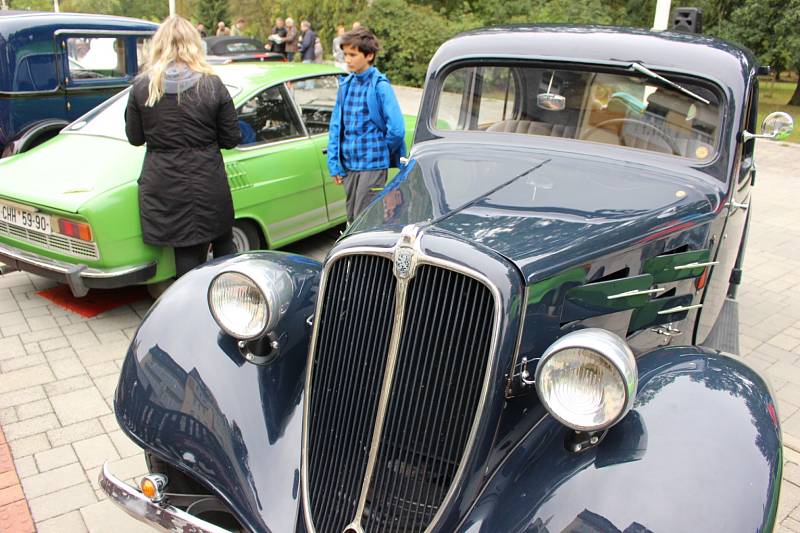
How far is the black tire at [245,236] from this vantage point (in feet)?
16.9

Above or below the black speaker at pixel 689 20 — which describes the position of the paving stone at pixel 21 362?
below

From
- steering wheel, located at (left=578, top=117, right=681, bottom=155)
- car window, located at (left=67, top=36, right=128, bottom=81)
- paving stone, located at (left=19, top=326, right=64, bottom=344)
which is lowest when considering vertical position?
paving stone, located at (left=19, top=326, right=64, bottom=344)

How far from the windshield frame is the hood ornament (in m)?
1.42

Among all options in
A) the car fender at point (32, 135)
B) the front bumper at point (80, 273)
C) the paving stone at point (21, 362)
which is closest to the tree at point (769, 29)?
the car fender at point (32, 135)

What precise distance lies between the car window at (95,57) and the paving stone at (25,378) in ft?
13.8

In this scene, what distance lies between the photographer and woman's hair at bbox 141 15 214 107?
13.0ft

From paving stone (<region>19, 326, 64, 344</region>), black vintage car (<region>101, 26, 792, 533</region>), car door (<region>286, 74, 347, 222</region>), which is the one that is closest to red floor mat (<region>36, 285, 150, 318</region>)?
paving stone (<region>19, 326, 64, 344</region>)

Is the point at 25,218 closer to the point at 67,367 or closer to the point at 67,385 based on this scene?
the point at 67,367

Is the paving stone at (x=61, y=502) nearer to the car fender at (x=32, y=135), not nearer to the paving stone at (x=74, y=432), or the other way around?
the paving stone at (x=74, y=432)

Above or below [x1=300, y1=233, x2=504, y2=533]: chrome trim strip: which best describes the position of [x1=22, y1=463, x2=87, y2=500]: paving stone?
below

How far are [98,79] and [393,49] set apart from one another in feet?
45.9

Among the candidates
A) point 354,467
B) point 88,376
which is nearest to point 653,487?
point 354,467

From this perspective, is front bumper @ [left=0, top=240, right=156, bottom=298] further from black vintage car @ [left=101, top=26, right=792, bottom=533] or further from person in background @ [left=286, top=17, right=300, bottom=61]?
person in background @ [left=286, top=17, right=300, bottom=61]

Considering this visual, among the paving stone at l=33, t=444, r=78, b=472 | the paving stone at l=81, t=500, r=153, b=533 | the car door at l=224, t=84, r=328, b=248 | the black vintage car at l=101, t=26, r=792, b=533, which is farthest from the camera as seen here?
the car door at l=224, t=84, r=328, b=248
